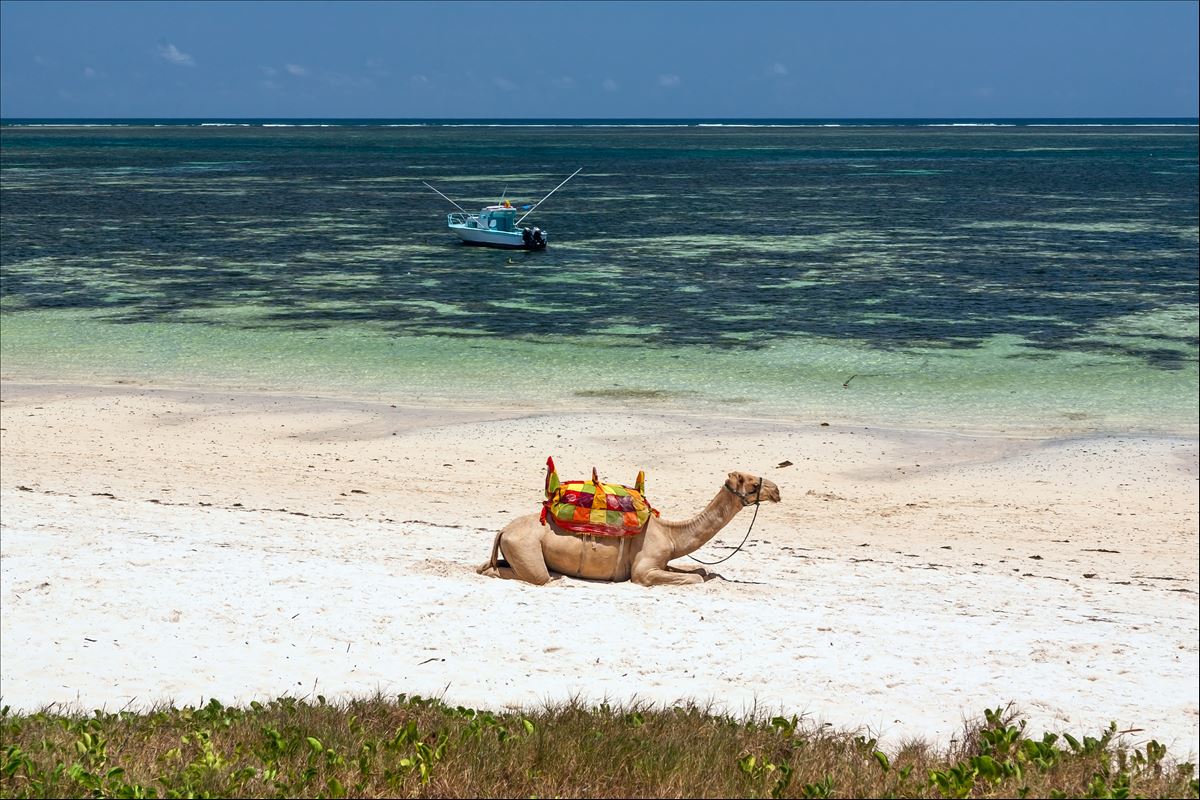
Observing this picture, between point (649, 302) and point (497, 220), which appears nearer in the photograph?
point (649, 302)

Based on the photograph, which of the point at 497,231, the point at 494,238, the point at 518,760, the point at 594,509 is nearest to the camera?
the point at 518,760

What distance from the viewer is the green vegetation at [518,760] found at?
5.64 metres

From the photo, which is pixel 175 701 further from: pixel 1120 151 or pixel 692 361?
pixel 1120 151

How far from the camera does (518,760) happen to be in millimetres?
5926

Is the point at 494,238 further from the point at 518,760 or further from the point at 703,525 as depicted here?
A: the point at 518,760

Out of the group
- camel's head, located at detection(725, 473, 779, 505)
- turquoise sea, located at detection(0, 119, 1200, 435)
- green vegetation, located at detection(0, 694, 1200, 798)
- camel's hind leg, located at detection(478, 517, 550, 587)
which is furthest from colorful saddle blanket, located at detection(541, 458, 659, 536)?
turquoise sea, located at detection(0, 119, 1200, 435)

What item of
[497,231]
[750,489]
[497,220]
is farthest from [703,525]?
[497,220]

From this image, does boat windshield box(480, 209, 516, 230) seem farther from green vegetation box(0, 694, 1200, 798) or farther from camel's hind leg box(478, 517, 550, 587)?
green vegetation box(0, 694, 1200, 798)

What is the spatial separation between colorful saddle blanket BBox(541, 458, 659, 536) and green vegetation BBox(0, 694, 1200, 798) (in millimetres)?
3553

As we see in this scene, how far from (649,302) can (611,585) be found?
21.3 meters

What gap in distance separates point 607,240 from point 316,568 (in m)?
36.9

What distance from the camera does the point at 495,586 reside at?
10.3 m

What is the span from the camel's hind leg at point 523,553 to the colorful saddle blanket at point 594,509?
262mm

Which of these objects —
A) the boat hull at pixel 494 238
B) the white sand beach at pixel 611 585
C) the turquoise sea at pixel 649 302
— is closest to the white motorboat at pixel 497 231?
the boat hull at pixel 494 238
